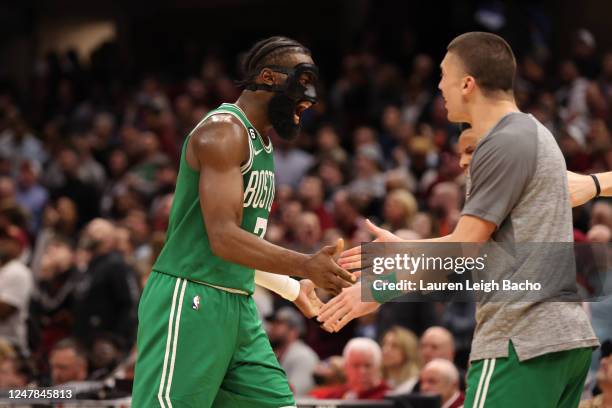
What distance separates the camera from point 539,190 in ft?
12.9

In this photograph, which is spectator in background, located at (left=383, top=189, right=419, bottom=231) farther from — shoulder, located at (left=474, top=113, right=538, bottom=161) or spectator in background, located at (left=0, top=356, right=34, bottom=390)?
shoulder, located at (left=474, top=113, right=538, bottom=161)

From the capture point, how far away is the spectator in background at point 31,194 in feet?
47.0

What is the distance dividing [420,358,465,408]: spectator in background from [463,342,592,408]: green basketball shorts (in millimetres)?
3374

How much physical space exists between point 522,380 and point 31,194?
11.5m

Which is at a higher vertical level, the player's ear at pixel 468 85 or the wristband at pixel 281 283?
the player's ear at pixel 468 85

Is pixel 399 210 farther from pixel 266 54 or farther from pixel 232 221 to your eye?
pixel 232 221

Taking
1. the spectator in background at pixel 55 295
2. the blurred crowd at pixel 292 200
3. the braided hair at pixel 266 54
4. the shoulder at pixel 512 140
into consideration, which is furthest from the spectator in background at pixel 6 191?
the shoulder at pixel 512 140

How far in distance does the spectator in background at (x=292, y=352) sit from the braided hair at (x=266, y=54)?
433cm

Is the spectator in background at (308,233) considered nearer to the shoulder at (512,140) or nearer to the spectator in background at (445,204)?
the spectator in background at (445,204)

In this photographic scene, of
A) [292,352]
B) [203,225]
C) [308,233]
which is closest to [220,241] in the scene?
[203,225]

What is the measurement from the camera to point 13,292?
10.4 m

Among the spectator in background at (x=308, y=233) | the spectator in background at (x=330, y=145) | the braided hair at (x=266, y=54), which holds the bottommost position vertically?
the braided hair at (x=266, y=54)

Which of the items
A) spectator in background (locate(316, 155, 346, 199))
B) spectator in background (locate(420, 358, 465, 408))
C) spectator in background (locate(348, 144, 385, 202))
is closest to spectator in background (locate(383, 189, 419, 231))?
spectator in background (locate(348, 144, 385, 202))

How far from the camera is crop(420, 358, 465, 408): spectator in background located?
7.26 m
